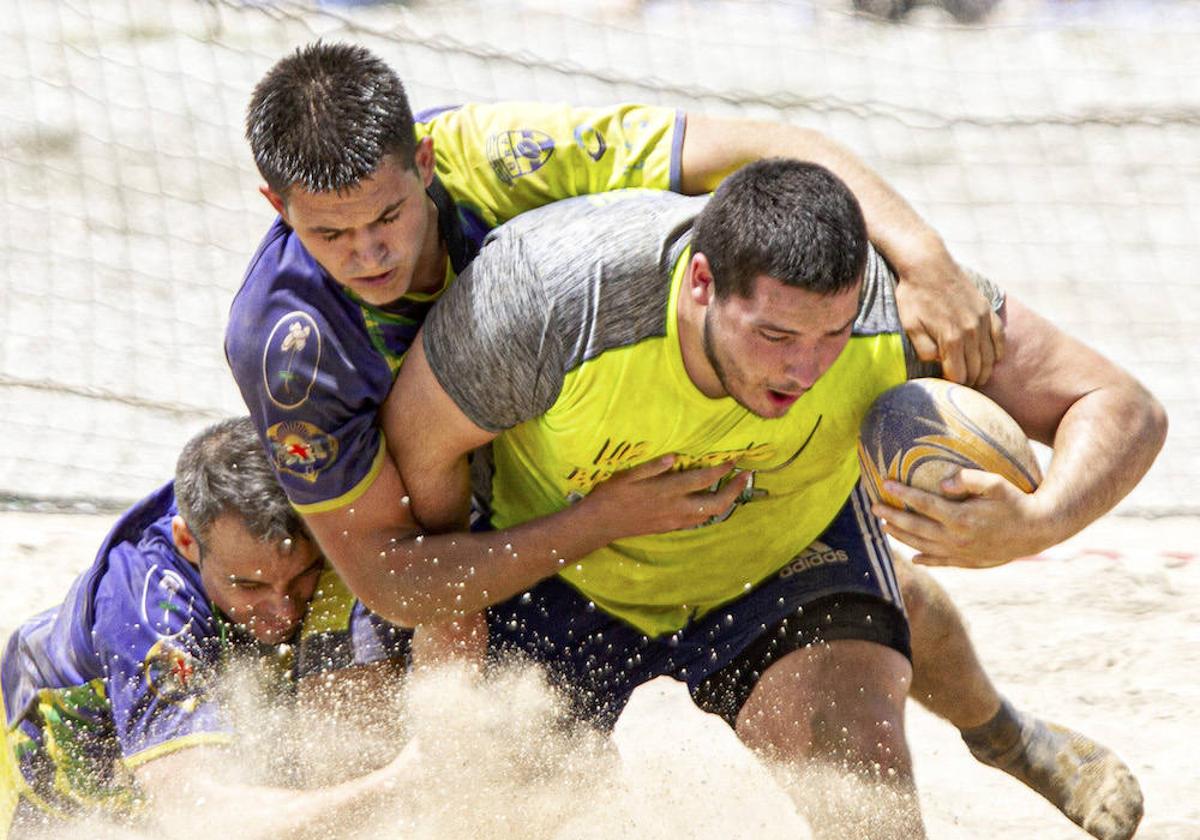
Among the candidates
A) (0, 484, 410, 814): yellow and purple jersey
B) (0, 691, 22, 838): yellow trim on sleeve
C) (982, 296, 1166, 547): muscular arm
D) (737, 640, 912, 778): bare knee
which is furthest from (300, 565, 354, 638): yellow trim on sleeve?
(982, 296, 1166, 547): muscular arm

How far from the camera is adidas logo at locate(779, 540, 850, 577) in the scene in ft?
12.3

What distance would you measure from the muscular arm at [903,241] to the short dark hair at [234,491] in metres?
1.18

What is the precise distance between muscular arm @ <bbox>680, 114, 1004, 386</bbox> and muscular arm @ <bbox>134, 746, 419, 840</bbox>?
1455 mm

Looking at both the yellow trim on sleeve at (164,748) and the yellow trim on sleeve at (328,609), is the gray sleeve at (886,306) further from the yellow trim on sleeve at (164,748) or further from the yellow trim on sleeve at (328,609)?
the yellow trim on sleeve at (164,748)

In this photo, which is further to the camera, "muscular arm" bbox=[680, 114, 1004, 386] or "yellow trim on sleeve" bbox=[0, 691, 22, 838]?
"yellow trim on sleeve" bbox=[0, 691, 22, 838]

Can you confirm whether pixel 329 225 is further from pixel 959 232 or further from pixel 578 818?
pixel 959 232

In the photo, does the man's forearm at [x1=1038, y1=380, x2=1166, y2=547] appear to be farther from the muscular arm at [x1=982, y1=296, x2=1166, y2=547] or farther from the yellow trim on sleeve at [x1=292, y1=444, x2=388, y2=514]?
the yellow trim on sleeve at [x1=292, y1=444, x2=388, y2=514]

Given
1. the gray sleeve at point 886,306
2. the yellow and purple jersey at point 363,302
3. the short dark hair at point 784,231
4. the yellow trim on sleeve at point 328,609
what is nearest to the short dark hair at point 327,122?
the yellow and purple jersey at point 363,302

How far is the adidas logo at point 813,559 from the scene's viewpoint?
3.74m

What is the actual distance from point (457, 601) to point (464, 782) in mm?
524

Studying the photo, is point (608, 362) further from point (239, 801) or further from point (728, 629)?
point (239, 801)

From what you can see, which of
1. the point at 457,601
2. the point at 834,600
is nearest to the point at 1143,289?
the point at 834,600

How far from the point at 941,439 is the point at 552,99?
629cm

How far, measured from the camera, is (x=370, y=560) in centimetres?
343
